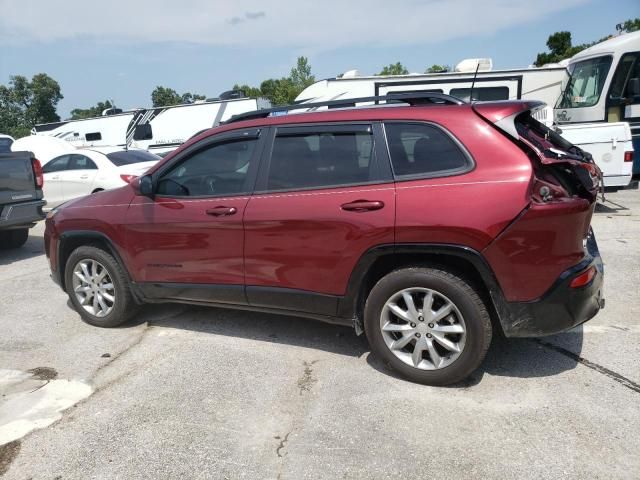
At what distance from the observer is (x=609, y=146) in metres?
8.41

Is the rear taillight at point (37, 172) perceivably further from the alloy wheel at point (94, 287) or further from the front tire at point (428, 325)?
the front tire at point (428, 325)

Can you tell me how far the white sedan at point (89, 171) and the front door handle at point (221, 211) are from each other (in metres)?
6.63

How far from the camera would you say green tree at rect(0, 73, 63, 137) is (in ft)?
130

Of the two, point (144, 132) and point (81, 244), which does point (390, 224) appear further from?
point (144, 132)

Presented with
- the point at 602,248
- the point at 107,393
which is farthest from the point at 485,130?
the point at 602,248

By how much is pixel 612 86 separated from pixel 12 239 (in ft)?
38.3

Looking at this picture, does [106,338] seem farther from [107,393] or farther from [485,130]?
[485,130]

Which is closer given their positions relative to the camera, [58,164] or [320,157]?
[320,157]

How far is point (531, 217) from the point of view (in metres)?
2.91

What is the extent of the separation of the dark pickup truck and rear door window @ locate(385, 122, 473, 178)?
608cm

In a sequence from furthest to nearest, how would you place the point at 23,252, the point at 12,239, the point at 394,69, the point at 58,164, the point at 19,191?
the point at 394,69 → the point at 58,164 → the point at 12,239 → the point at 23,252 → the point at 19,191

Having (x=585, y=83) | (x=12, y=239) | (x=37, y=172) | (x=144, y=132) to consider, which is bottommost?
(x=12, y=239)

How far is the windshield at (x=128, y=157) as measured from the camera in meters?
10.4

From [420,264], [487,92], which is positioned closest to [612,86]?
[487,92]
